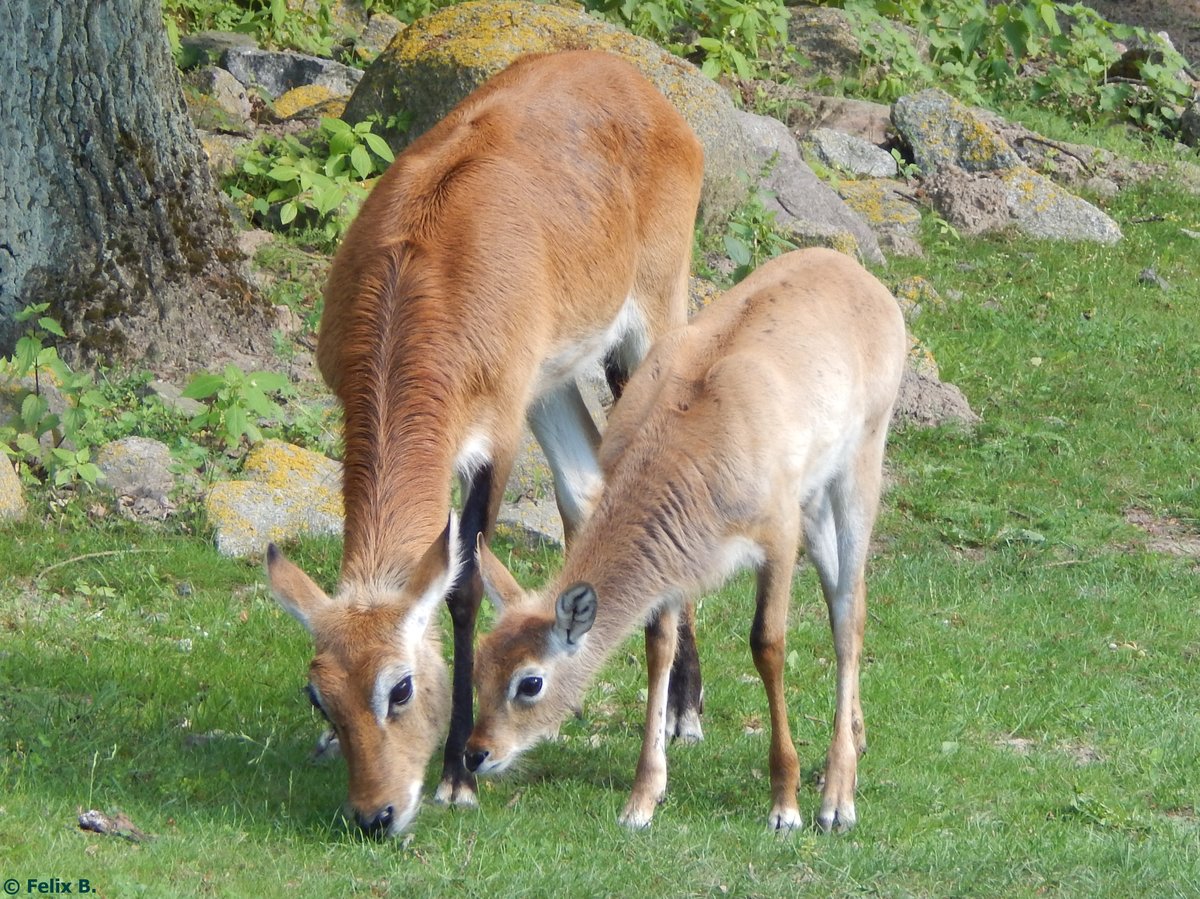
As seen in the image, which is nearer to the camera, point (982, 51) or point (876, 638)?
point (876, 638)

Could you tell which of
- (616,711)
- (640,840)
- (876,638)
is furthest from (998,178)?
(640,840)

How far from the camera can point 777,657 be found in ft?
18.5

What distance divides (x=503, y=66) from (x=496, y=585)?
6.38m

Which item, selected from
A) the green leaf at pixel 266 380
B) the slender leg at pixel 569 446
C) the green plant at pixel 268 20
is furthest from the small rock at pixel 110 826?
the green plant at pixel 268 20

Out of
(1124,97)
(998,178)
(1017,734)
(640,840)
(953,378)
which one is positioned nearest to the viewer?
(640,840)

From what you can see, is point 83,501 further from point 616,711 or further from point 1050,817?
point 1050,817

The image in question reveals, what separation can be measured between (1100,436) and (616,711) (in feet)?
17.4

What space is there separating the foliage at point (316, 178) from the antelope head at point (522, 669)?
18.7 ft

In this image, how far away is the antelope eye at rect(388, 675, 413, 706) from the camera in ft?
16.6

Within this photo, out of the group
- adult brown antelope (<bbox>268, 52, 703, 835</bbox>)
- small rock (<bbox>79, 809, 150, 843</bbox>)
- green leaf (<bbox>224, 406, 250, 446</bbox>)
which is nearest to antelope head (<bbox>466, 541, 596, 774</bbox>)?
adult brown antelope (<bbox>268, 52, 703, 835</bbox>)

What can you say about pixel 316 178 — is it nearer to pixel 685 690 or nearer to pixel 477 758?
pixel 685 690

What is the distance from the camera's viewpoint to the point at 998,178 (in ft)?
47.9

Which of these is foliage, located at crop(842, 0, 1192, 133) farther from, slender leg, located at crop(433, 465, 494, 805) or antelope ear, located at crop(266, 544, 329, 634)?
antelope ear, located at crop(266, 544, 329, 634)

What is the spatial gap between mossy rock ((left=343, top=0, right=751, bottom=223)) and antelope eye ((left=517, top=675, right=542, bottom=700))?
661cm
